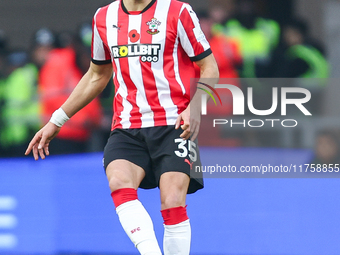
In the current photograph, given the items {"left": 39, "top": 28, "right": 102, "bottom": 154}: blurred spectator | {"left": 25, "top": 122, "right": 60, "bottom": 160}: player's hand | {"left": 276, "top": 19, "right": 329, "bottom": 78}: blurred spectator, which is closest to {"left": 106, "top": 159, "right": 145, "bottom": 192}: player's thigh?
{"left": 25, "top": 122, "right": 60, "bottom": 160}: player's hand

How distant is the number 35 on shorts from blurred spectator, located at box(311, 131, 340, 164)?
2.86 m

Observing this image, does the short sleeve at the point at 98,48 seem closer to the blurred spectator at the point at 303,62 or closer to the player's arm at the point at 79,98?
the player's arm at the point at 79,98

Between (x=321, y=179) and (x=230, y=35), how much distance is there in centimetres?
353

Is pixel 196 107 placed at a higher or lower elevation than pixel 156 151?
higher

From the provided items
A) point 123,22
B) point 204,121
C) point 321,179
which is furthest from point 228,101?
point 123,22

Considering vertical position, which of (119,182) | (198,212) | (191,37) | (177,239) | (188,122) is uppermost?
(191,37)

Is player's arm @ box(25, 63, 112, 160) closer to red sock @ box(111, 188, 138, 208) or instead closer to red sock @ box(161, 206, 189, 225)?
red sock @ box(111, 188, 138, 208)

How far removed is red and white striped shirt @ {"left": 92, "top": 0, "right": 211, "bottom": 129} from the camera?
3088 millimetres

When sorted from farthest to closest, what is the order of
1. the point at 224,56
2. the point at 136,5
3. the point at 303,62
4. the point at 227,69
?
the point at 303,62
the point at 224,56
the point at 227,69
the point at 136,5

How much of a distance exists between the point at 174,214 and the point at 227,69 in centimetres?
425

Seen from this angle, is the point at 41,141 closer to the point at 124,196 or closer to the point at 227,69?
the point at 124,196

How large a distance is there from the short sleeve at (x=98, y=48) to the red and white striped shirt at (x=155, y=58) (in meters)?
0.10

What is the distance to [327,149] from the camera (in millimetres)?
6023

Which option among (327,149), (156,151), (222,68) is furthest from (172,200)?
(222,68)
